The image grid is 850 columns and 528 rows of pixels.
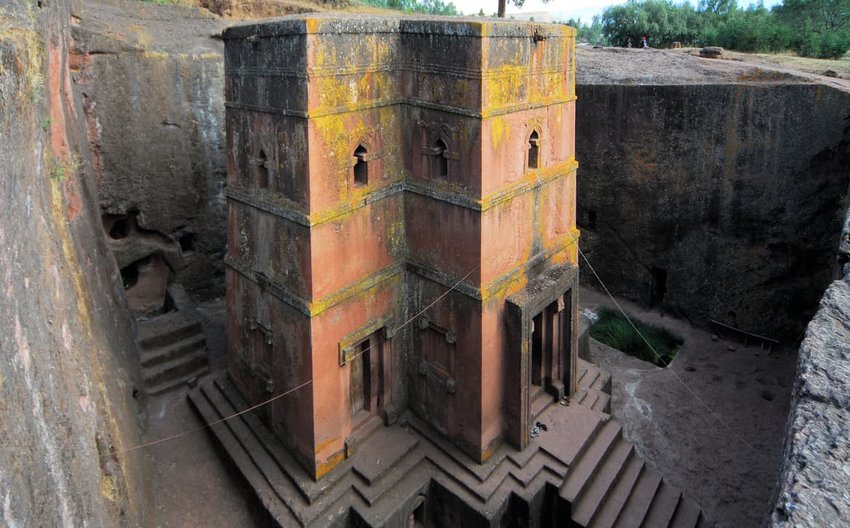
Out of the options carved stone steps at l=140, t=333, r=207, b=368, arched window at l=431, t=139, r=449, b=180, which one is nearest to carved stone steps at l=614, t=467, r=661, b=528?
arched window at l=431, t=139, r=449, b=180

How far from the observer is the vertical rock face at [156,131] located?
1222cm

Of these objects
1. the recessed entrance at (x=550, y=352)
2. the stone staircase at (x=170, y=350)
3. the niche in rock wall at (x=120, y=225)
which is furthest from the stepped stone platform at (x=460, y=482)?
the niche in rock wall at (x=120, y=225)

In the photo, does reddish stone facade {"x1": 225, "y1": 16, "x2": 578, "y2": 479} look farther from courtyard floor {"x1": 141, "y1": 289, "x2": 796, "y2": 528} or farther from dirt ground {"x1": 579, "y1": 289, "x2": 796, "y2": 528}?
dirt ground {"x1": 579, "y1": 289, "x2": 796, "y2": 528}

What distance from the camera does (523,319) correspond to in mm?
8977

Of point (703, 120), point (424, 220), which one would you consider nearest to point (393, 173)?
point (424, 220)

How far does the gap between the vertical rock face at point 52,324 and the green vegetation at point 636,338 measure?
10.2m

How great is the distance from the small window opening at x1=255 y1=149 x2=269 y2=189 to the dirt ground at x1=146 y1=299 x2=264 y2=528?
13.6ft

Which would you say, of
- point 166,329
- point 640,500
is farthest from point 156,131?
point 640,500

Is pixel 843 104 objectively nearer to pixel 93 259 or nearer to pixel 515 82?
pixel 515 82

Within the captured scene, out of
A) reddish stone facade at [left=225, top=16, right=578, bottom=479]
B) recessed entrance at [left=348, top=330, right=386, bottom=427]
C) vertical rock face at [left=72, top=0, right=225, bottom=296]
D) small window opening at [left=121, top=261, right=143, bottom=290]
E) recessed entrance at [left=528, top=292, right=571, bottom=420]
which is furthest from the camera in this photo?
small window opening at [left=121, top=261, right=143, bottom=290]

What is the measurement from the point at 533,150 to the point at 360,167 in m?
2.57

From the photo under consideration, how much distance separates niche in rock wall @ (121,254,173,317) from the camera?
13258mm

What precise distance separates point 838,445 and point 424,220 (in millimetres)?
6613

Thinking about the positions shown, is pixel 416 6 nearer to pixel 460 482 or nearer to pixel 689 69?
pixel 689 69
